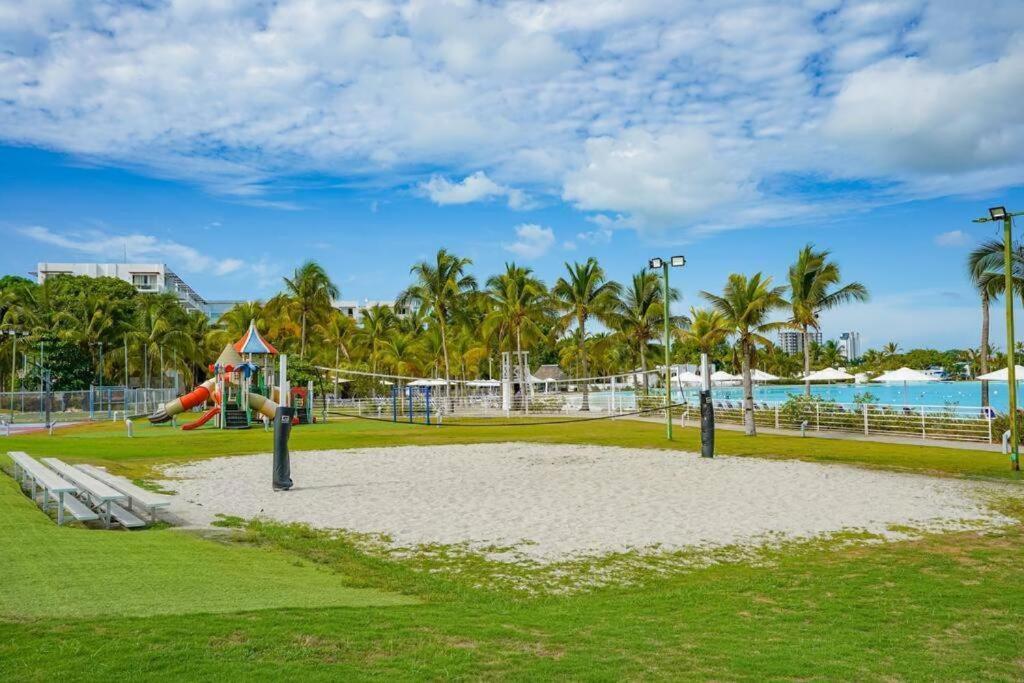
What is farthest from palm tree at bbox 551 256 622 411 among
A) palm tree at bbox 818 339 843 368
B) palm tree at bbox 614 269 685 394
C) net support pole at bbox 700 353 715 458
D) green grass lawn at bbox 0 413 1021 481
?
palm tree at bbox 818 339 843 368

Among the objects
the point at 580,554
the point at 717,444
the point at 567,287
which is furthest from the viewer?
the point at 567,287

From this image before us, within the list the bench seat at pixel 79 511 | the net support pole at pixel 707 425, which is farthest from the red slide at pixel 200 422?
the bench seat at pixel 79 511

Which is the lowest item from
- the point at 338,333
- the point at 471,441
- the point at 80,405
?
the point at 471,441

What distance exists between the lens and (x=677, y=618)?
6926mm

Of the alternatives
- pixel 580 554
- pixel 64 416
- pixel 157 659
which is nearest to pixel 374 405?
pixel 64 416

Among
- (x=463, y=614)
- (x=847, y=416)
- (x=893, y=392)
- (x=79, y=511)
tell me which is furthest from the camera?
(x=893, y=392)

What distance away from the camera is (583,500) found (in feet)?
44.1

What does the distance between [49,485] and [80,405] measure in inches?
1774

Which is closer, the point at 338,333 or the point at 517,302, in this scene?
the point at 517,302

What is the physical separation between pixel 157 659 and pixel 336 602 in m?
2.02

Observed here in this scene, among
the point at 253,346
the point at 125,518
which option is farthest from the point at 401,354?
the point at 125,518

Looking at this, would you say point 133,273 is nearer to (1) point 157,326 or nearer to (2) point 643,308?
(1) point 157,326

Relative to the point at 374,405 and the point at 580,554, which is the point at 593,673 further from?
the point at 374,405

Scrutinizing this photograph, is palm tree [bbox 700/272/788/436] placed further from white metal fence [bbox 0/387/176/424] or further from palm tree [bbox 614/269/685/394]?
white metal fence [bbox 0/387/176/424]
